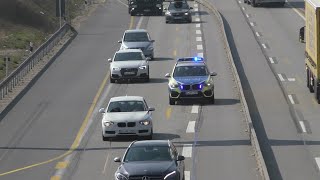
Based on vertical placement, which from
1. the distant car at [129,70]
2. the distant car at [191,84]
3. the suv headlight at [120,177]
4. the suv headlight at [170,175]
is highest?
the suv headlight at [170,175]

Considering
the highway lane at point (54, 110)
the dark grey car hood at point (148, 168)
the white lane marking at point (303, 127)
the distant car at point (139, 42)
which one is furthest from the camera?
the distant car at point (139, 42)

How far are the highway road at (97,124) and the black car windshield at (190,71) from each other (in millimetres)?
1196

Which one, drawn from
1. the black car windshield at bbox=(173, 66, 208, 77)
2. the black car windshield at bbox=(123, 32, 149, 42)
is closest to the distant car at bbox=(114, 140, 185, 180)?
the black car windshield at bbox=(173, 66, 208, 77)

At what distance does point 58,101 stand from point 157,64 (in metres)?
11.9

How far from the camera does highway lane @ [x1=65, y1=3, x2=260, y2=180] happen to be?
25.6 metres

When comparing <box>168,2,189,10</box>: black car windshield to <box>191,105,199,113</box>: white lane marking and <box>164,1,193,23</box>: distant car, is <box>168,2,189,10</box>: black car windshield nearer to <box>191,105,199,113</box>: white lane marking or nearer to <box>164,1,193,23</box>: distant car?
<box>164,1,193,23</box>: distant car

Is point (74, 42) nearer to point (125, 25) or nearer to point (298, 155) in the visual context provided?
point (125, 25)

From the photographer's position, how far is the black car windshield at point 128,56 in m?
44.4

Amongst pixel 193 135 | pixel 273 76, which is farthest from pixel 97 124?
pixel 273 76

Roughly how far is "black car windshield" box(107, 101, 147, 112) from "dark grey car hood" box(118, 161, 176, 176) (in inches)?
332

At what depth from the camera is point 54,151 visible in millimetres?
28688

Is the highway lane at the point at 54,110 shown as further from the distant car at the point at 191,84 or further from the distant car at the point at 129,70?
the distant car at the point at 191,84

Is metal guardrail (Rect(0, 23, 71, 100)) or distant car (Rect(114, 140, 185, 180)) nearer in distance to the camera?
distant car (Rect(114, 140, 185, 180))

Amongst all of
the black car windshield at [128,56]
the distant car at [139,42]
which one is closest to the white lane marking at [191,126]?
the black car windshield at [128,56]
